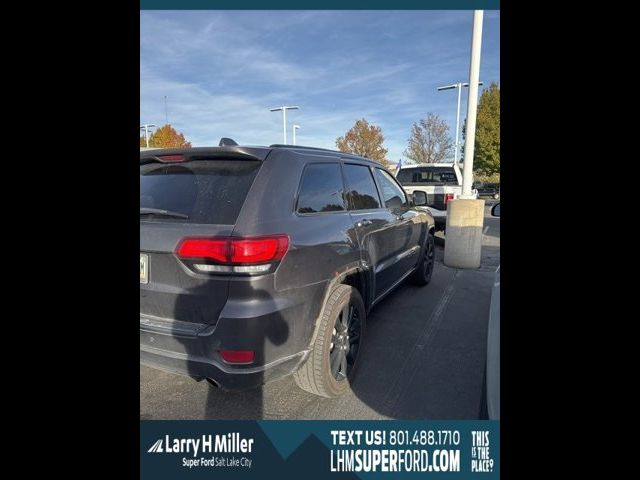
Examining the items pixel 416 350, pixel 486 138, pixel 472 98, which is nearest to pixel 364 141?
pixel 486 138

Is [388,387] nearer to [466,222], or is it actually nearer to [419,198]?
[419,198]

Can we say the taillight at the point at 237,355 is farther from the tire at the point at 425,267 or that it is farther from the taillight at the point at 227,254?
the tire at the point at 425,267

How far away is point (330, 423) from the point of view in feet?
6.98

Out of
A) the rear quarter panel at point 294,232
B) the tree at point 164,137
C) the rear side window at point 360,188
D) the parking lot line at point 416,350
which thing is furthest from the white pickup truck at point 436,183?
the tree at point 164,137

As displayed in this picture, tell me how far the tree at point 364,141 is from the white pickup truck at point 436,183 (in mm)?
20810

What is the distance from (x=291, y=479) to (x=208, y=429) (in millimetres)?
601

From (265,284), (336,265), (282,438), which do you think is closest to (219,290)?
(265,284)

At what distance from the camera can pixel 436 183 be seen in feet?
27.6

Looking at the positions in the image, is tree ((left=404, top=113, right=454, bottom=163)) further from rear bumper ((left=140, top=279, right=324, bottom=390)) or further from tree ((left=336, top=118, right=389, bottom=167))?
rear bumper ((left=140, top=279, right=324, bottom=390))

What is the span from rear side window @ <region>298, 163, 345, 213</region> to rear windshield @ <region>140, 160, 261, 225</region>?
40 centimetres

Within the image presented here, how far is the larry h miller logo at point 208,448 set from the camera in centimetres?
189

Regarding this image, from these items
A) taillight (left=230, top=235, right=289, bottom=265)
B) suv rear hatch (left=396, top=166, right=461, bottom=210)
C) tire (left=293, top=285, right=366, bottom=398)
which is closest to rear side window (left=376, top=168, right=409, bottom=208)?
tire (left=293, top=285, right=366, bottom=398)
